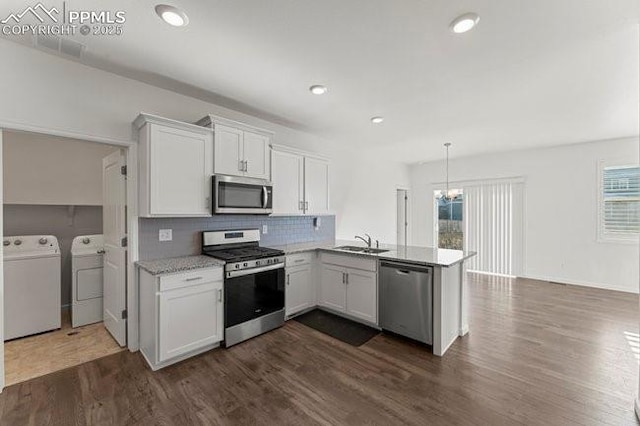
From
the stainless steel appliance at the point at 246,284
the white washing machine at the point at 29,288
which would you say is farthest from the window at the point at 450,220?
the white washing machine at the point at 29,288

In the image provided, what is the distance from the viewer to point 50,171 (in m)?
3.74

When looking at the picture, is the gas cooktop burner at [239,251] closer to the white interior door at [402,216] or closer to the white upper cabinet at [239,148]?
the white upper cabinet at [239,148]

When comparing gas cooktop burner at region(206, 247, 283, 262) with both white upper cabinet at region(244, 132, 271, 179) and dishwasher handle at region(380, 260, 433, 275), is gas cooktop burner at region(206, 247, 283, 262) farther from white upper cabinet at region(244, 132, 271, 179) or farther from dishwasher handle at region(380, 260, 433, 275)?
dishwasher handle at region(380, 260, 433, 275)

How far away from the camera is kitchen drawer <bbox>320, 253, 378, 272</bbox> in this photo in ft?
10.6

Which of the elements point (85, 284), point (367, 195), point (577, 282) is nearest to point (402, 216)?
point (367, 195)

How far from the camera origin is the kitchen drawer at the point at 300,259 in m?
3.51

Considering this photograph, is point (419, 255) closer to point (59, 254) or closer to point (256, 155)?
point (256, 155)

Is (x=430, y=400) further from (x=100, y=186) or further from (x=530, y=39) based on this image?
(x=100, y=186)

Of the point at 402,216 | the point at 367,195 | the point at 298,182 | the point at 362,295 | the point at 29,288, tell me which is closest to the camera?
the point at 29,288

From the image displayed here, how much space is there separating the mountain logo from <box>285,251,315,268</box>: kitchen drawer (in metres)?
2.89

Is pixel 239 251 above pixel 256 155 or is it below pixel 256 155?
below

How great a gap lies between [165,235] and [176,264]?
0.51 meters

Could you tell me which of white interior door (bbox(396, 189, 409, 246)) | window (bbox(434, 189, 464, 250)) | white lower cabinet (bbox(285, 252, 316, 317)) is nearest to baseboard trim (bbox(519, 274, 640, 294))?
window (bbox(434, 189, 464, 250))

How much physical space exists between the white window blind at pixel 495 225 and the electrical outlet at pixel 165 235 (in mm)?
6248
